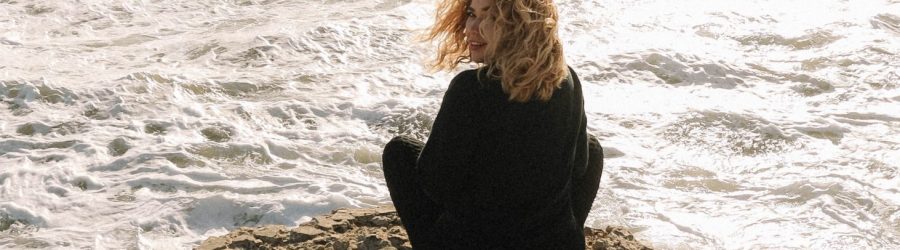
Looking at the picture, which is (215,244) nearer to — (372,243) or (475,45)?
(372,243)

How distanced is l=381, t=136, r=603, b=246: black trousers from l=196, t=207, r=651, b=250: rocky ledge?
643mm

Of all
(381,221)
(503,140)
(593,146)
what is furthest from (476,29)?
(381,221)

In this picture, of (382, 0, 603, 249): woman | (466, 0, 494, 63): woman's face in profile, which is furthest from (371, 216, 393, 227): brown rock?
(466, 0, 494, 63): woman's face in profile

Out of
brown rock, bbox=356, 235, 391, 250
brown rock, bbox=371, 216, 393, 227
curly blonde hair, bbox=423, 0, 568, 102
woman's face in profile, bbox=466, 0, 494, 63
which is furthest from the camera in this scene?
brown rock, bbox=371, 216, 393, 227

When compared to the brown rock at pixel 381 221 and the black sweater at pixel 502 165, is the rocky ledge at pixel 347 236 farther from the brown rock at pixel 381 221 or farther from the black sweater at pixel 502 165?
the black sweater at pixel 502 165

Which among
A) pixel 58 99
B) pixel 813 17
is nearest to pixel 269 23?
pixel 58 99

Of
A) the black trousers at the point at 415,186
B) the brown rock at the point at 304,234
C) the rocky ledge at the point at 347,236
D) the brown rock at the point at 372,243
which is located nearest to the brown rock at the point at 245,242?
the rocky ledge at the point at 347,236

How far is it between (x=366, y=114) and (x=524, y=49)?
3.56 m

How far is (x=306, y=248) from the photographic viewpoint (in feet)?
12.7

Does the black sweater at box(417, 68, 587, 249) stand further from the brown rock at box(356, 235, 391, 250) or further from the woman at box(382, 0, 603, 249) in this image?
the brown rock at box(356, 235, 391, 250)

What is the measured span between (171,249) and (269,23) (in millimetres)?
3813

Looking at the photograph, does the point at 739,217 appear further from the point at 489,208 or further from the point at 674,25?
the point at 674,25

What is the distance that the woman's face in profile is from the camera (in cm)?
284

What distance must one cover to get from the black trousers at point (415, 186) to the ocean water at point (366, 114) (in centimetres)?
157
